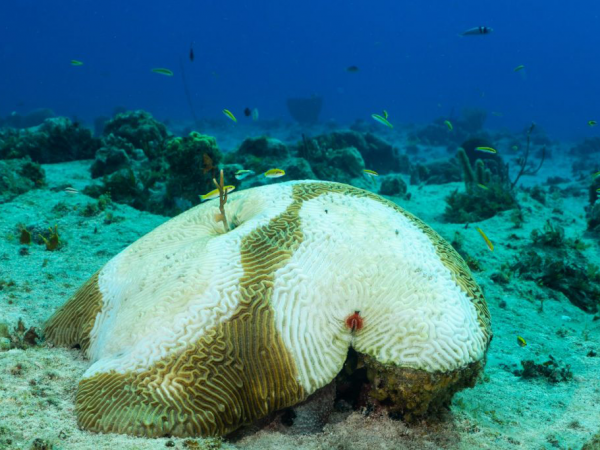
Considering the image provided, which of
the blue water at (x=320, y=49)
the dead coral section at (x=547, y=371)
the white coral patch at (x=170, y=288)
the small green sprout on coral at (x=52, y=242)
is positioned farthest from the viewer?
the blue water at (x=320, y=49)

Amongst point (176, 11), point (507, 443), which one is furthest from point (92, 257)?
point (176, 11)

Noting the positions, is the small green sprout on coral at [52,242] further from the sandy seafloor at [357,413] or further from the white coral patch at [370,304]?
the white coral patch at [370,304]

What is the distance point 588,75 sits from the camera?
107m

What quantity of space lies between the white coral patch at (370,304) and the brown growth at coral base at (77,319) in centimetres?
170

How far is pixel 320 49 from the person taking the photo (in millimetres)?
133875

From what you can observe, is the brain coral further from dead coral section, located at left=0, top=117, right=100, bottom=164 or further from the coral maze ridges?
dead coral section, located at left=0, top=117, right=100, bottom=164

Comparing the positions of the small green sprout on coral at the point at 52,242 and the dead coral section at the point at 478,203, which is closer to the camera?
the small green sprout on coral at the point at 52,242

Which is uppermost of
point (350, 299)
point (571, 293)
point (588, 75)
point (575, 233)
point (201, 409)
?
point (350, 299)

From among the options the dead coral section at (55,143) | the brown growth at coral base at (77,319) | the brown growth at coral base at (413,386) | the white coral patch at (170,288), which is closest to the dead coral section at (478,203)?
the brown growth at coral base at (413,386)

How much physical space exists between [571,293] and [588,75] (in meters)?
133

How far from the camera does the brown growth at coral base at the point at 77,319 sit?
322 centimetres

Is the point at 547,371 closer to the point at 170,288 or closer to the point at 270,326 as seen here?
the point at 270,326

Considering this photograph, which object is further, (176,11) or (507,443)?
(176,11)

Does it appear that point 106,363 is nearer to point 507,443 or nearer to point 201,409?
point 201,409
